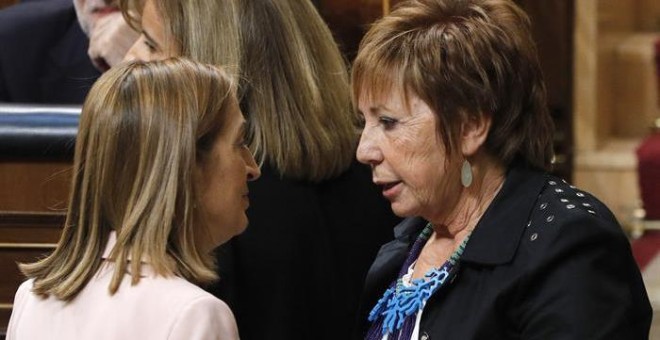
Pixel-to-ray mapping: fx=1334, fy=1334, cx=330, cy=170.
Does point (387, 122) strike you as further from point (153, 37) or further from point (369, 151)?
point (153, 37)

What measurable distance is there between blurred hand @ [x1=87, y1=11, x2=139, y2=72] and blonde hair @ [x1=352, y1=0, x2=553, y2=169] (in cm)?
128

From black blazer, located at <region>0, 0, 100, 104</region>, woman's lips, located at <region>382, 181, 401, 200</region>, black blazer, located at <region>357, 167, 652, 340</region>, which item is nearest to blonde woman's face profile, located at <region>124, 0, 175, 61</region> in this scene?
woman's lips, located at <region>382, 181, 401, 200</region>

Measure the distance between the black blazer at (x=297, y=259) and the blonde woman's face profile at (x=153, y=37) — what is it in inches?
13.3

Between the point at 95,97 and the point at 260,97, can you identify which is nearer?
the point at 95,97

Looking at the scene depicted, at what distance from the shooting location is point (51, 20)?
13.3 ft

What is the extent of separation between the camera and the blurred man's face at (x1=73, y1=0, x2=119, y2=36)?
3.71 meters

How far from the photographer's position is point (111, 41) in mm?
3531

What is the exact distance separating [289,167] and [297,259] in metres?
0.18

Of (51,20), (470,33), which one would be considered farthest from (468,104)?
(51,20)

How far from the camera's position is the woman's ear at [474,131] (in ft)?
7.65

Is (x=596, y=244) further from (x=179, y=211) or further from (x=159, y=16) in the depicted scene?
(x=159, y=16)

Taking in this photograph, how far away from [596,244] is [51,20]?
7.75 feet

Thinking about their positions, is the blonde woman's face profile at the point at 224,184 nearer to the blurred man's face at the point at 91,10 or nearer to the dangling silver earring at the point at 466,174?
the dangling silver earring at the point at 466,174

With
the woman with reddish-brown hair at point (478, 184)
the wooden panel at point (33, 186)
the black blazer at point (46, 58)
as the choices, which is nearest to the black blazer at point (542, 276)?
the woman with reddish-brown hair at point (478, 184)
